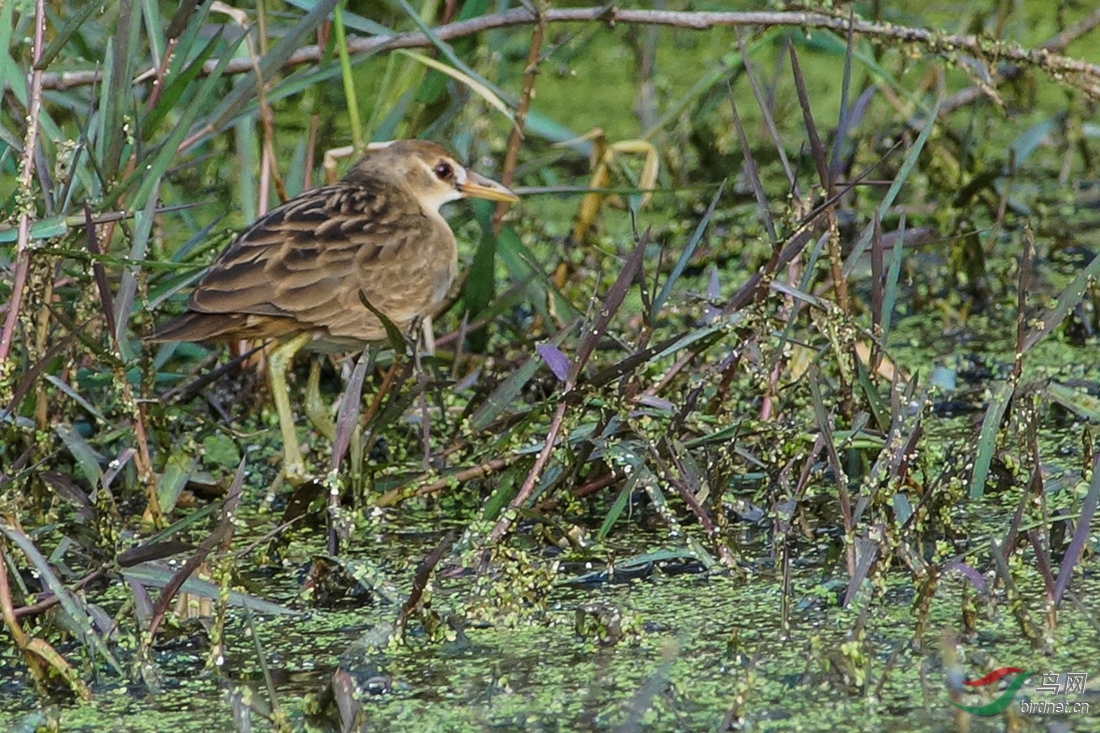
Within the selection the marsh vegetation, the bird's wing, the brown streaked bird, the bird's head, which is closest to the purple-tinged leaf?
the marsh vegetation

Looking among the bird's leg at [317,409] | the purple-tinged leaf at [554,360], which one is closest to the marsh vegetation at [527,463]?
the purple-tinged leaf at [554,360]

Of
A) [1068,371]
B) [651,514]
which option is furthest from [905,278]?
[651,514]

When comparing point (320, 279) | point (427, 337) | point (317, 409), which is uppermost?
point (320, 279)

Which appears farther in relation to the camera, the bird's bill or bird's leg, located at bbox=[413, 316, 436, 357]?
the bird's bill

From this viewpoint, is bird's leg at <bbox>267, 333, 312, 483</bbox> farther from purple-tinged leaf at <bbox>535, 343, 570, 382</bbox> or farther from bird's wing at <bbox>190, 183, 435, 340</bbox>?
purple-tinged leaf at <bbox>535, 343, 570, 382</bbox>

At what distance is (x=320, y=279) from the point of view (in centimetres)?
404

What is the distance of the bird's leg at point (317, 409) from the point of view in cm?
414

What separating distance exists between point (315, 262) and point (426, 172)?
79 cm

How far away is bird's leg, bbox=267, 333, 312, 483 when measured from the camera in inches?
159
